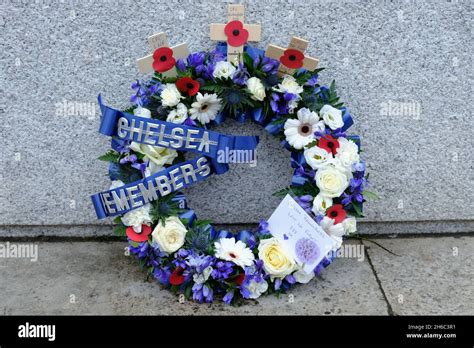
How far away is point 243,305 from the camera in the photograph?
3.04 meters

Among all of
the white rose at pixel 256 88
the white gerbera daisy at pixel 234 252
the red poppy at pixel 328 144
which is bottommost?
the white gerbera daisy at pixel 234 252

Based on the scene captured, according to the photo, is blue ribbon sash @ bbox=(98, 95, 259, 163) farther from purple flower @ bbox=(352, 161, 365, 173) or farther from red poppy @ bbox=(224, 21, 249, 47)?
purple flower @ bbox=(352, 161, 365, 173)

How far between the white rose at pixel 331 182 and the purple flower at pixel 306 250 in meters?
0.25

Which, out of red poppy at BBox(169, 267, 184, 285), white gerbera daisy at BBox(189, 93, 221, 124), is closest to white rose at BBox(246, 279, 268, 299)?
red poppy at BBox(169, 267, 184, 285)

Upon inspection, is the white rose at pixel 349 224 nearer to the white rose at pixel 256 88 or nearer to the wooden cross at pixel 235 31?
the white rose at pixel 256 88

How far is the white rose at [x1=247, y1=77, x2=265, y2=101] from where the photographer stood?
3.14 m

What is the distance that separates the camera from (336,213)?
122 inches

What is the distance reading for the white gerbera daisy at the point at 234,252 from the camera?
9.93 ft

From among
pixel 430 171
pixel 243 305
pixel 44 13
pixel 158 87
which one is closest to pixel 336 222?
pixel 243 305

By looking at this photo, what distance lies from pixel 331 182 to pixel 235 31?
91 cm

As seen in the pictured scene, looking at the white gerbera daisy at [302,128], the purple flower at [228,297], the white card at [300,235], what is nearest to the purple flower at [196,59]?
the white gerbera daisy at [302,128]

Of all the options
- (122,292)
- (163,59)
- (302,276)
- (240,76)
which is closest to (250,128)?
(240,76)

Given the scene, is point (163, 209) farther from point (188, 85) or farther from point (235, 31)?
point (235, 31)

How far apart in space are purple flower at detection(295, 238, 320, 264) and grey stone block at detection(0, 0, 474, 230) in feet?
1.91
